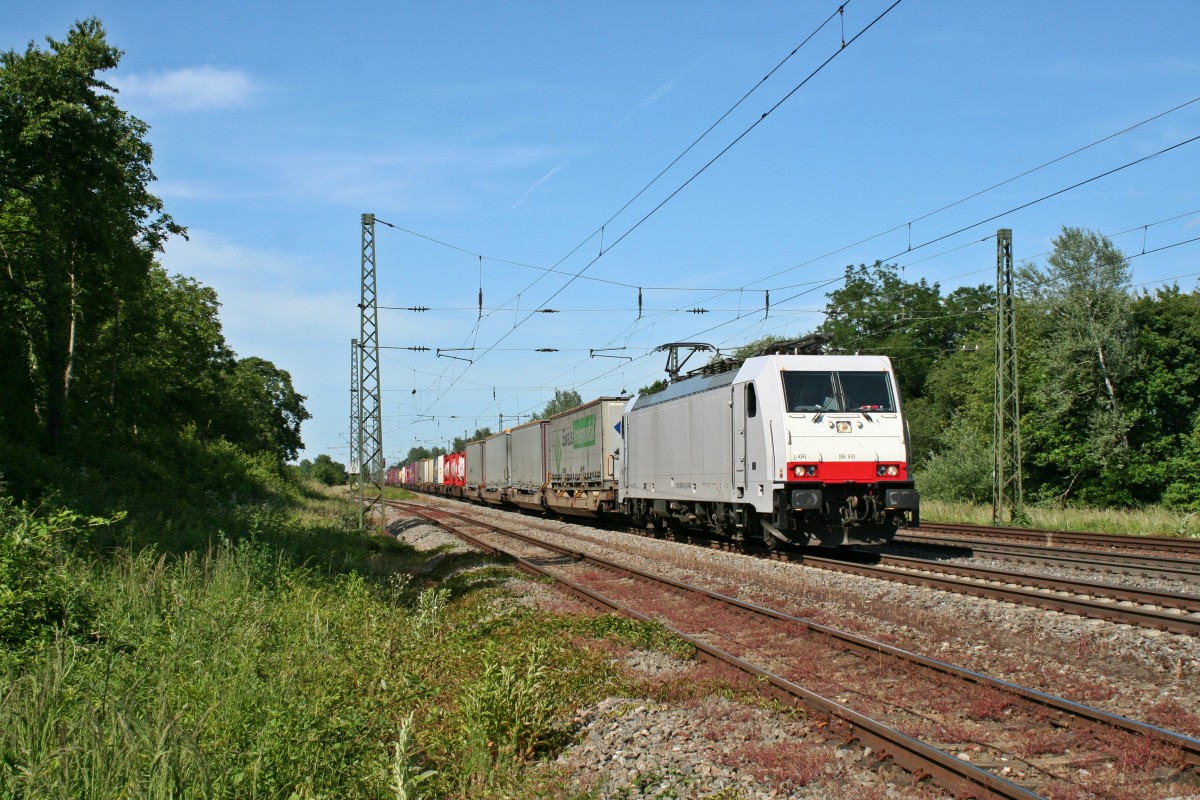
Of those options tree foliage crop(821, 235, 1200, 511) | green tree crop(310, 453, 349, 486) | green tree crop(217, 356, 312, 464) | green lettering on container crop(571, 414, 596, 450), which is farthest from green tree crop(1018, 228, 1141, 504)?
green tree crop(310, 453, 349, 486)

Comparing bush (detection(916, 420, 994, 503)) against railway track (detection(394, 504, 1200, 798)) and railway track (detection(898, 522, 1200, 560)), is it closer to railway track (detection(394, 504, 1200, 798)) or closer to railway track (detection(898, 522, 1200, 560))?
railway track (detection(898, 522, 1200, 560))

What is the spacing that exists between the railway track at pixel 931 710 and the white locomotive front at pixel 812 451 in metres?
4.94

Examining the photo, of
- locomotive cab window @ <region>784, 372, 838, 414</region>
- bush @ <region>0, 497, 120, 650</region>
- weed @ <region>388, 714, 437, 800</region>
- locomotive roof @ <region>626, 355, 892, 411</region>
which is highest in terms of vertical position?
locomotive roof @ <region>626, 355, 892, 411</region>

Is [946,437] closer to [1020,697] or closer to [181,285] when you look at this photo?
[1020,697]

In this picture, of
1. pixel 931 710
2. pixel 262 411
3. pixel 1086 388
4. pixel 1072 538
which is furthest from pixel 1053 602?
pixel 262 411

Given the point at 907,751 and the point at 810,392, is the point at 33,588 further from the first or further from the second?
the point at 810,392

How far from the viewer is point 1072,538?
1848cm

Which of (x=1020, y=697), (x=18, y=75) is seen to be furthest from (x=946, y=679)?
(x=18, y=75)

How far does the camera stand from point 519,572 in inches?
584

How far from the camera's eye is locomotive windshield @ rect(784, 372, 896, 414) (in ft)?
50.0

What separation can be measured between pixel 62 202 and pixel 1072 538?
25576 mm

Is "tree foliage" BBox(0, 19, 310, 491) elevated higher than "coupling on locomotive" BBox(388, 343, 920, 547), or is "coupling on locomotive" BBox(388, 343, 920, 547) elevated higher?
"tree foliage" BBox(0, 19, 310, 491)

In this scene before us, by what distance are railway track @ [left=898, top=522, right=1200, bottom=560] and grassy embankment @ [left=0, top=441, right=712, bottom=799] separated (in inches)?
475

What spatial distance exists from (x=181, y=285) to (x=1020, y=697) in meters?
50.1
